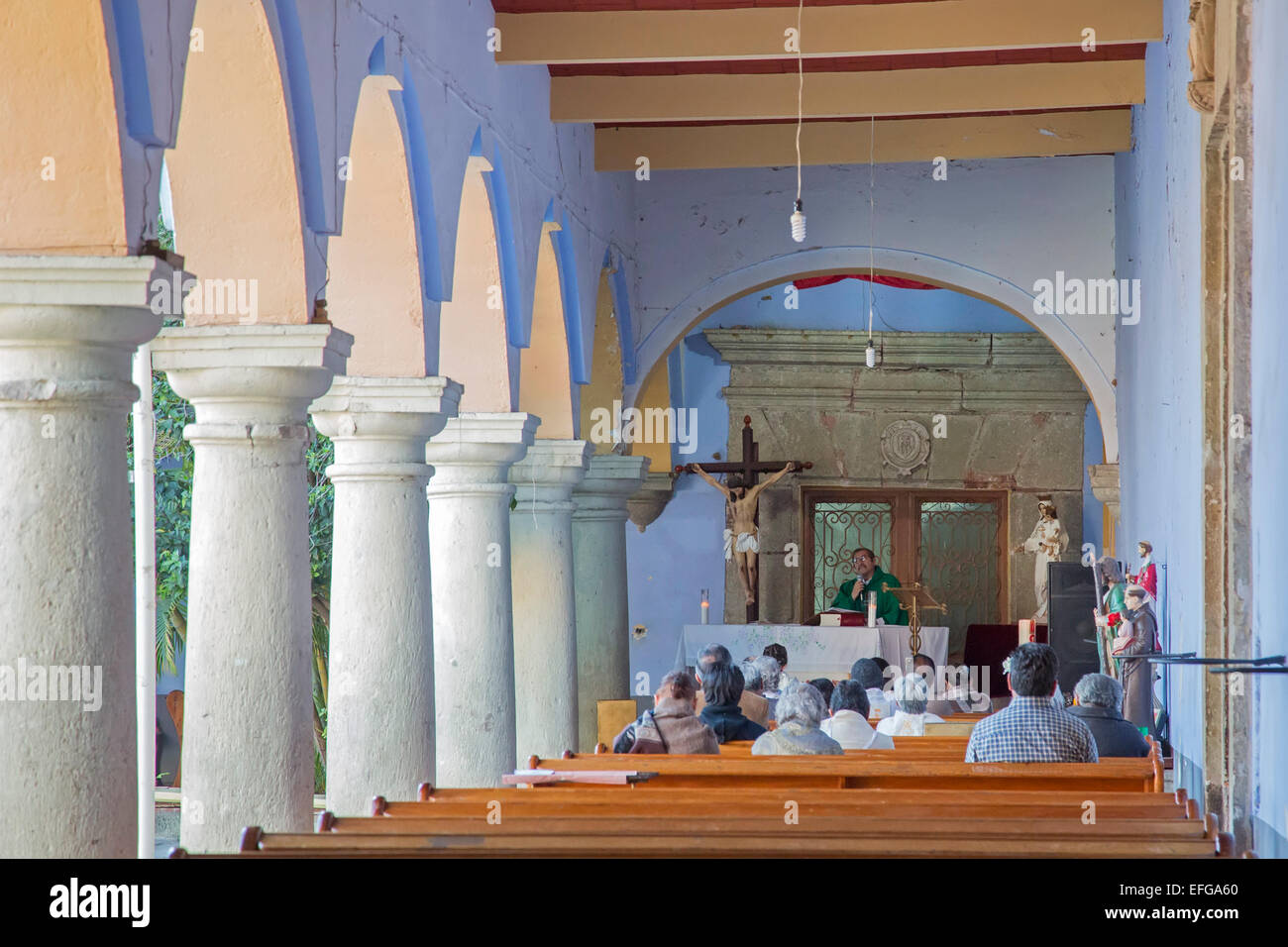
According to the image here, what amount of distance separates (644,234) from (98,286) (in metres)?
8.74

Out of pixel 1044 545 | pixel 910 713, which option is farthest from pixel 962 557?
pixel 910 713

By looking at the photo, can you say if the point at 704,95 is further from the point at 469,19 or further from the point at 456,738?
the point at 456,738

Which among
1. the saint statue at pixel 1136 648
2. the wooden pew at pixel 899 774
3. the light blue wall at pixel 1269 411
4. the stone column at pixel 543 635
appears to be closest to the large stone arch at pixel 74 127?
the wooden pew at pixel 899 774

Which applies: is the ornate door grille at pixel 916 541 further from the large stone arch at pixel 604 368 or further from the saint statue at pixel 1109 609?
the saint statue at pixel 1109 609

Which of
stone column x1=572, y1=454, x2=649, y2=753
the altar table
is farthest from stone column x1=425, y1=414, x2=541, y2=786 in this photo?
the altar table

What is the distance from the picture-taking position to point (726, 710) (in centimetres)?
714

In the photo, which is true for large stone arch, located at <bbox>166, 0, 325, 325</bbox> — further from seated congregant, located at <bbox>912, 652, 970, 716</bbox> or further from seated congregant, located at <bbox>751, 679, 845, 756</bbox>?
seated congregant, located at <bbox>912, 652, 970, 716</bbox>

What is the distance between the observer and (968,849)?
3.62 meters

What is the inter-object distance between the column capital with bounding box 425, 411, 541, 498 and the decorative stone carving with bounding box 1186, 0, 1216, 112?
12.8 ft

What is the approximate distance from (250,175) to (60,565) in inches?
76.9

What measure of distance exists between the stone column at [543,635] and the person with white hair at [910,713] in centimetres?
202

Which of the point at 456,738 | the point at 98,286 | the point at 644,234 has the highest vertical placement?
the point at 644,234
